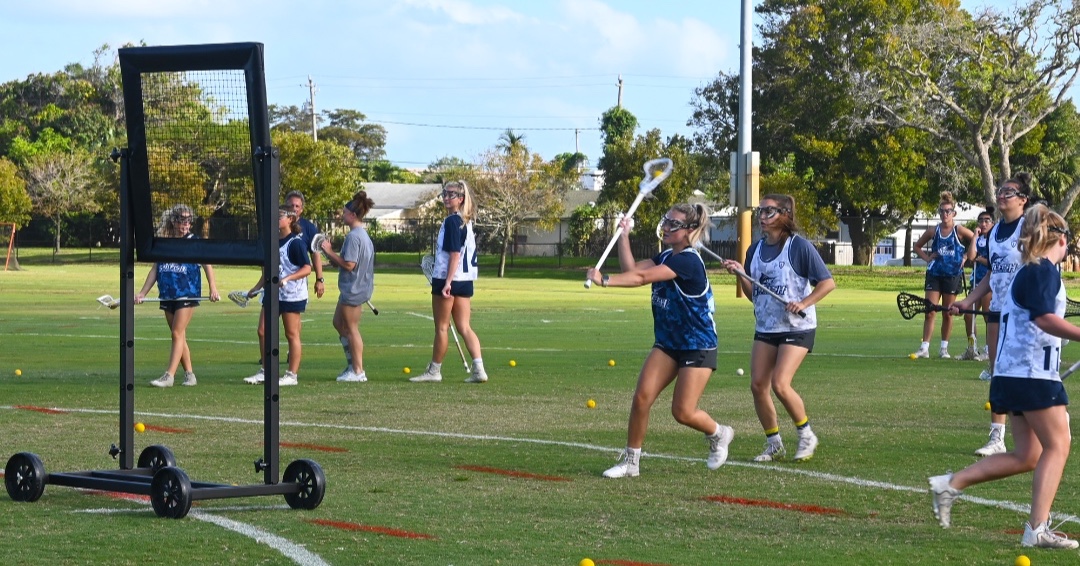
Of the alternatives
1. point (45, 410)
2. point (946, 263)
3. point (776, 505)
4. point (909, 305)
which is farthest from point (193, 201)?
point (946, 263)

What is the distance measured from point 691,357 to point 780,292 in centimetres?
104

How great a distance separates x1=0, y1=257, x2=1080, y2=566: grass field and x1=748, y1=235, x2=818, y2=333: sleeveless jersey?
0.96 m

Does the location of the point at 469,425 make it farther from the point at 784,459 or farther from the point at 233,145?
the point at 233,145

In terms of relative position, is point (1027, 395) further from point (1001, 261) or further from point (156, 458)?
point (156, 458)

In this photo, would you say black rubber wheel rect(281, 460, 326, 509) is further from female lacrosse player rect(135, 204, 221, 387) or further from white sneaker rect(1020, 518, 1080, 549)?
female lacrosse player rect(135, 204, 221, 387)

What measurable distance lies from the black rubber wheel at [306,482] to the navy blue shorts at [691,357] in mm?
2534

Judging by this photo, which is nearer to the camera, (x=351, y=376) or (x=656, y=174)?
(x=656, y=174)

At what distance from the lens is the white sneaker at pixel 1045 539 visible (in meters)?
7.05

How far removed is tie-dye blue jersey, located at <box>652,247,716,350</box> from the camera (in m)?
9.48

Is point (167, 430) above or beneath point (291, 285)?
beneath

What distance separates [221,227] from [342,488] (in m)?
1.81

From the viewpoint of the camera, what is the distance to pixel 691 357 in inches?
376

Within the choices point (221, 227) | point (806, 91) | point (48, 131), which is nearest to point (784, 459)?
point (221, 227)

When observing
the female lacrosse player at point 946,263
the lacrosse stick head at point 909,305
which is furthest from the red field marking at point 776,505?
the female lacrosse player at point 946,263
